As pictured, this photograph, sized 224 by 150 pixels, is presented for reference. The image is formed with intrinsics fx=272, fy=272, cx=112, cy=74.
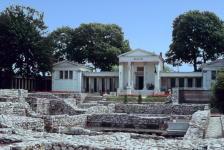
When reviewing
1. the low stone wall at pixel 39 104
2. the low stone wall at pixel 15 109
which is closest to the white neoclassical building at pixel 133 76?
the low stone wall at pixel 39 104

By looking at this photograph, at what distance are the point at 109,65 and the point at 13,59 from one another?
77.2 ft

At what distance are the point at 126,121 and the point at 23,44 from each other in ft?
87.3

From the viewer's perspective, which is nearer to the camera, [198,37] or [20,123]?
[20,123]

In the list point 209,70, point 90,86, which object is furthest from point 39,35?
point 209,70

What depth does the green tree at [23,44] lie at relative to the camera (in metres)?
41.1

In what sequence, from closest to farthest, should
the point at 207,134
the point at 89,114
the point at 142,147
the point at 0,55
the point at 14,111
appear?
the point at 142,147 < the point at 207,134 < the point at 14,111 < the point at 89,114 < the point at 0,55

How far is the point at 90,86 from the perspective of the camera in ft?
174

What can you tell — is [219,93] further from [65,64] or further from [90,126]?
[65,64]

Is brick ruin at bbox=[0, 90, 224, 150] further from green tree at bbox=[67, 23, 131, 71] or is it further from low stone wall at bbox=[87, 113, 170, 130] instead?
green tree at bbox=[67, 23, 131, 71]

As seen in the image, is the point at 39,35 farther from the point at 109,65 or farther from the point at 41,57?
the point at 109,65

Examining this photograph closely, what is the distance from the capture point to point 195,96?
28297 millimetres

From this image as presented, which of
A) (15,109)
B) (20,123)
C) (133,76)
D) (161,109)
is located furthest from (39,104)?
(133,76)

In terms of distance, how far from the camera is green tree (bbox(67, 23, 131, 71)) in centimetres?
5736

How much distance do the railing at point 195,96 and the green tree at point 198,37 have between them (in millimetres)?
25419
